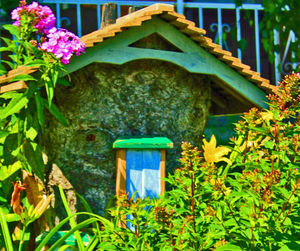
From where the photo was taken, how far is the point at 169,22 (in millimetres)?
3904

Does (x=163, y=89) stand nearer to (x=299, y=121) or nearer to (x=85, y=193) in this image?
(x=85, y=193)

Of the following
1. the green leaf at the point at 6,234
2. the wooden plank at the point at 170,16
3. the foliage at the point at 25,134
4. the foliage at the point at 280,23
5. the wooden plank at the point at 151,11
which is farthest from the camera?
the foliage at the point at 280,23

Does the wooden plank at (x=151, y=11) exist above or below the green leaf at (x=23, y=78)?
above

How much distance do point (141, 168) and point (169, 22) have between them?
1175 millimetres

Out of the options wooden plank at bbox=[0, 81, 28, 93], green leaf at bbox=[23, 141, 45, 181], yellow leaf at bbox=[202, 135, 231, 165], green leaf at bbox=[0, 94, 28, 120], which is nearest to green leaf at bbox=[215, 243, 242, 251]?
yellow leaf at bbox=[202, 135, 231, 165]

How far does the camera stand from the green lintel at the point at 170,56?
12.0ft

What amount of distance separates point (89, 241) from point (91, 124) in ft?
2.98

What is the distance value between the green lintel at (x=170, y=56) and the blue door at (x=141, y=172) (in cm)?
71

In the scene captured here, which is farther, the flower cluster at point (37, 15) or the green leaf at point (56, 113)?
the flower cluster at point (37, 15)

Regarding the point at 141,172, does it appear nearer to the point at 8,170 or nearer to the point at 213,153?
the point at 213,153

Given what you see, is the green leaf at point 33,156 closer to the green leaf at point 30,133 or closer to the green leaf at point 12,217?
the green leaf at point 30,133

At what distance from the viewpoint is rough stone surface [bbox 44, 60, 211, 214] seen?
3842 mm

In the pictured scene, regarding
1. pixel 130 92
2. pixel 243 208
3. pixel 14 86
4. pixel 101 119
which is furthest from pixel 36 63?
pixel 243 208

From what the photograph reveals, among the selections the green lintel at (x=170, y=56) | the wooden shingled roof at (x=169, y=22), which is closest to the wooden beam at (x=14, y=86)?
the wooden shingled roof at (x=169, y=22)
